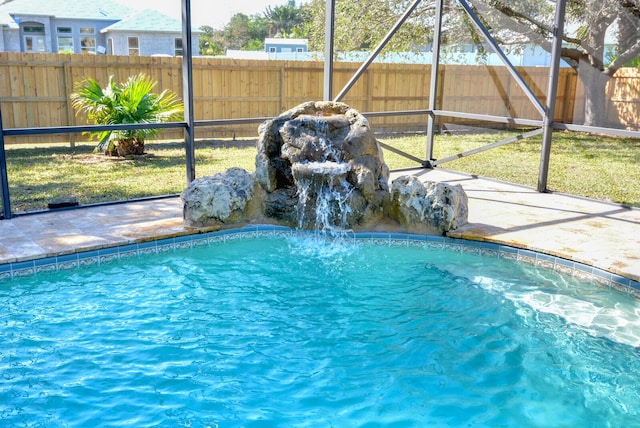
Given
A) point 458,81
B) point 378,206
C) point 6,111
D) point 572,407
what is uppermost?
point 458,81

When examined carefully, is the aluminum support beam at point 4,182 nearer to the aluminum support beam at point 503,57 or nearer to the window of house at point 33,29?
the aluminum support beam at point 503,57

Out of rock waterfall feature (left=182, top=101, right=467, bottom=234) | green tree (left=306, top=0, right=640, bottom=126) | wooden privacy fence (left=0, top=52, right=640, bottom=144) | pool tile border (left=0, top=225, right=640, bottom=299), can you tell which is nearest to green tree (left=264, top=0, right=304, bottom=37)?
wooden privacy fence (left=0, top=52, right=640, bottom=144)

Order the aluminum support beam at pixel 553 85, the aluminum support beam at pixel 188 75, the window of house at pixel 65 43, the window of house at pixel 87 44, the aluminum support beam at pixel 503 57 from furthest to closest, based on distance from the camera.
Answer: the window of house at pixel 87 44 → the window of house at pixel 65 43 → the aluminum support beam at pixel 503 57 → the aluminum support beam at pixel 553 85 → the aluminum support beam at pixel 188 75

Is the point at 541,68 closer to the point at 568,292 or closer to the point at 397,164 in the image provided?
the point at 397,164

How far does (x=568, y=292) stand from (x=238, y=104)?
836 centimetres

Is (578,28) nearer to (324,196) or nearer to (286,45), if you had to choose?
(324,196)

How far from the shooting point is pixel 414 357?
387 cm

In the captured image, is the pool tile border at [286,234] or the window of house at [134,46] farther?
the window of house at [134,46]

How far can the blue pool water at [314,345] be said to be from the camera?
10.8ft

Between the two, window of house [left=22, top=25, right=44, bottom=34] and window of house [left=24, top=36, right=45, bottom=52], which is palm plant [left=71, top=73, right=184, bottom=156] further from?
window of house [left=22, top=25, right=44, bottom=34]

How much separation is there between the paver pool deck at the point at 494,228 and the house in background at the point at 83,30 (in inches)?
663

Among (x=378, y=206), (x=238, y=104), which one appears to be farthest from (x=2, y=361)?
(x=238, y=104)

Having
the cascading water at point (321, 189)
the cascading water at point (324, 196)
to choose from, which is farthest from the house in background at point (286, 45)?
the cascading water at point (324, 196)


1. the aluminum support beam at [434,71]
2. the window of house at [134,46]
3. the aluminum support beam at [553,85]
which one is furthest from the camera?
the window of house at [134,46]
